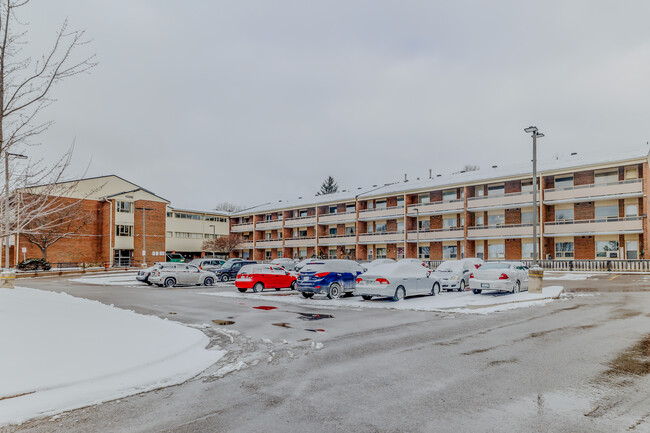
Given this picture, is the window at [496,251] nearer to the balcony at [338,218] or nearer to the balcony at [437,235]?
the balcony at [437,235]

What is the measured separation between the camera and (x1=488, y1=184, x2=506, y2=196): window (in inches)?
1889

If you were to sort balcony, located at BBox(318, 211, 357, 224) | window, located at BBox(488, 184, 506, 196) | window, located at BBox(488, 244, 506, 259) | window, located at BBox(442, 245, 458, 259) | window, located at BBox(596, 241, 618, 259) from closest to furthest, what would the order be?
1. window, located at BBox(596, 241, 618, 259)
2. window, located at BBox(488, 244, 506, 259)
3. window, located at BBox(488, 184, 506, 196)
4. window, located at BBox(442, 245, 458, 259)
5. balcony, located at BBox(318, 211, 357, 224)

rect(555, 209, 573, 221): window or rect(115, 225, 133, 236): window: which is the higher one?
rect(555, 209, 573, 221): window

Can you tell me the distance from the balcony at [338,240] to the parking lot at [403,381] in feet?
156

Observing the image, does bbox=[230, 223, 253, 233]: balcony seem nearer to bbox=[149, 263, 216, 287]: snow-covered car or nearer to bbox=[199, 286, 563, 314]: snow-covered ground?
bbox=[149, 263, 216, 287]: snow-covered car

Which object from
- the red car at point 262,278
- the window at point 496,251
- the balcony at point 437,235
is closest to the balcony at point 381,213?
the balcony at point 437,235

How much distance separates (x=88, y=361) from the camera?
680 centimetres

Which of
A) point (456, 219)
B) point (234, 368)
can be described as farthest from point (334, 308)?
point (456, 219)

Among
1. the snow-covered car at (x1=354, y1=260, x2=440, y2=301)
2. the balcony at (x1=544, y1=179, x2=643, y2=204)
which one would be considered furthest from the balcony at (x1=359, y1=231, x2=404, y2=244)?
the snow-covered car at (x1=354, y1=260, x2=440, y2=301)

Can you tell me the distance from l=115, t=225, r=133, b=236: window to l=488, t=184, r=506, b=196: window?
159 ft

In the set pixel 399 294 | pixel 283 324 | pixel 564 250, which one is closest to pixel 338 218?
pixel 564 250

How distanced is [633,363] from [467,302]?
9.34 m

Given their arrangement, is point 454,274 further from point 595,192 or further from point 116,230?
point 116,230

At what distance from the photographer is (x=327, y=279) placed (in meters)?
18.4
